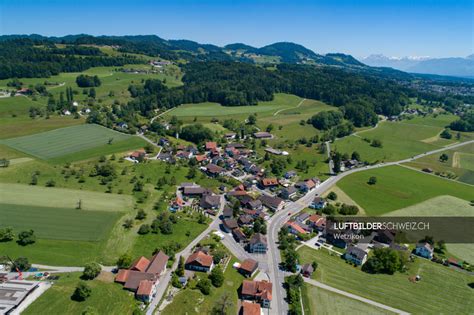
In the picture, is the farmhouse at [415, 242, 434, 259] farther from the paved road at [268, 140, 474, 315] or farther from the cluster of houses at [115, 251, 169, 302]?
the cluster of houses at [115, 251, 169, 302]

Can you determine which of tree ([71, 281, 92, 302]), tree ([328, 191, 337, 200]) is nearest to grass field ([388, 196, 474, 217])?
tree ([328, 191, 337, 200])

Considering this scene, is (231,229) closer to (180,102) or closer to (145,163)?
(145,163)

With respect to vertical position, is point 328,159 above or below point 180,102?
below

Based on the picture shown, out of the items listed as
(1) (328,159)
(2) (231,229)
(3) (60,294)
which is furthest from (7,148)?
(1) (328,159)

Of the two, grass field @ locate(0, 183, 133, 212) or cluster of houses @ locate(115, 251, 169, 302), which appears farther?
grass field @ locate(0, 183, 133, 212)

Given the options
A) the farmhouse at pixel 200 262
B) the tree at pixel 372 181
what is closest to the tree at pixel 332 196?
the tree at pixel 372 181

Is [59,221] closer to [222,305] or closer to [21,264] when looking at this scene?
[21,264]
